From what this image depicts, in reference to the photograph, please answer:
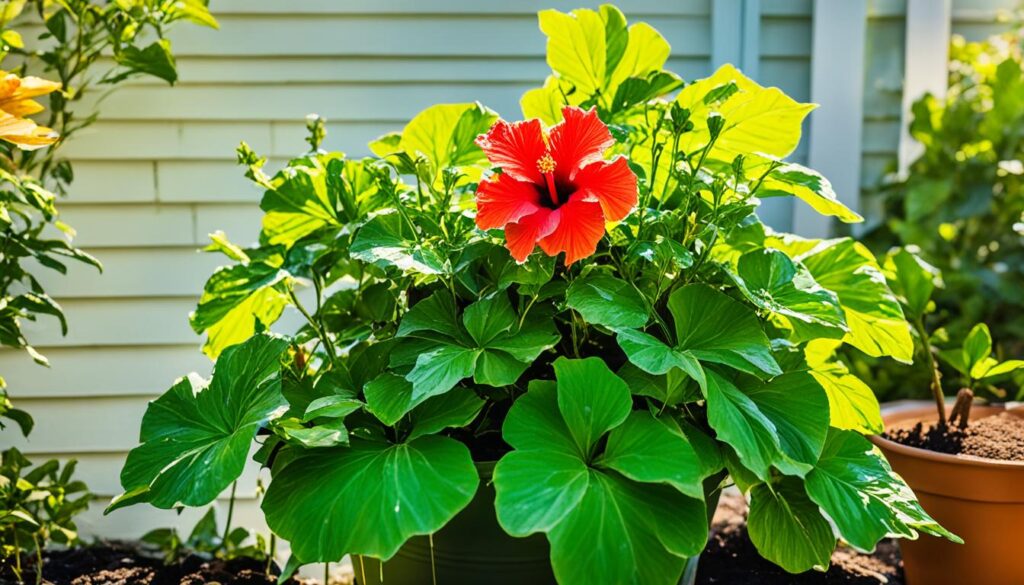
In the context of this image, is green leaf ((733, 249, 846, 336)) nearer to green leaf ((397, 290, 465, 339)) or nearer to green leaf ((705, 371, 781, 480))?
green leaf ((705, 371, 781, 480))

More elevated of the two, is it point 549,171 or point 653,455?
point 549,171

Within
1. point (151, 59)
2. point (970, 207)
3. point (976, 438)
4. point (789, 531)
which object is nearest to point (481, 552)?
point (789, 531)

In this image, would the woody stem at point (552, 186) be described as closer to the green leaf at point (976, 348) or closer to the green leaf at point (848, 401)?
the green leaf at point (848, 401)

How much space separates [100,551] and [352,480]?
95 centimetres

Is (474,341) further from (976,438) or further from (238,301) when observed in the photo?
(976,438)

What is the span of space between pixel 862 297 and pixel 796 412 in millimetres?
273

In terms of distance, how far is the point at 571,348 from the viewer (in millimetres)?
1321

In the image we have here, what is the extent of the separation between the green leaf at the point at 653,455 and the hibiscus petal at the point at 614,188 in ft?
0.82

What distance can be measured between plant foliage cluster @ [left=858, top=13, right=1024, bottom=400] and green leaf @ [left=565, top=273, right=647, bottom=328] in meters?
1.25

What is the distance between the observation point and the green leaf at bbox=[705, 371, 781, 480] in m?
1.07

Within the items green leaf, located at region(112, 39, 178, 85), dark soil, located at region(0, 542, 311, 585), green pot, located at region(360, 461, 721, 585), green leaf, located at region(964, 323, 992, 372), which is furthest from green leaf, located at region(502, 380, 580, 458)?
green leaf, located at region(112, 39, 178, 85)

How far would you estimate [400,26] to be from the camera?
2086mm

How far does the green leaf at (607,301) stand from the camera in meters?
1.11

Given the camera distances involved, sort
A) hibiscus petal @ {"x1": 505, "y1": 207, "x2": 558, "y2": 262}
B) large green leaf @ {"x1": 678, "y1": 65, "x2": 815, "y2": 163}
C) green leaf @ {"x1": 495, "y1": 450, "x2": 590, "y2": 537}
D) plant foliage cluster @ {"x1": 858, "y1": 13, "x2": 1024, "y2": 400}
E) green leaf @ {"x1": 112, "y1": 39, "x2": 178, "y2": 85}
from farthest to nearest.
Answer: plant foliage cluster @ {"x1": 858, "y1": 13, "x2": 1024, "y2": 400} → green leaf @ {"x1": 112, "y1": 39, "x2": 178, "y2": 85} → large green leaf @ {"x1": 678, "y1": 65, "x2": 815, "y2": 163} → hibiscus petal @ {"x1": 505, "y1": 207, "x2": 558, "y2": 262} → green leaf @ {"x1": 495, "y1": 450, "x2": 590, "y2": 537}
